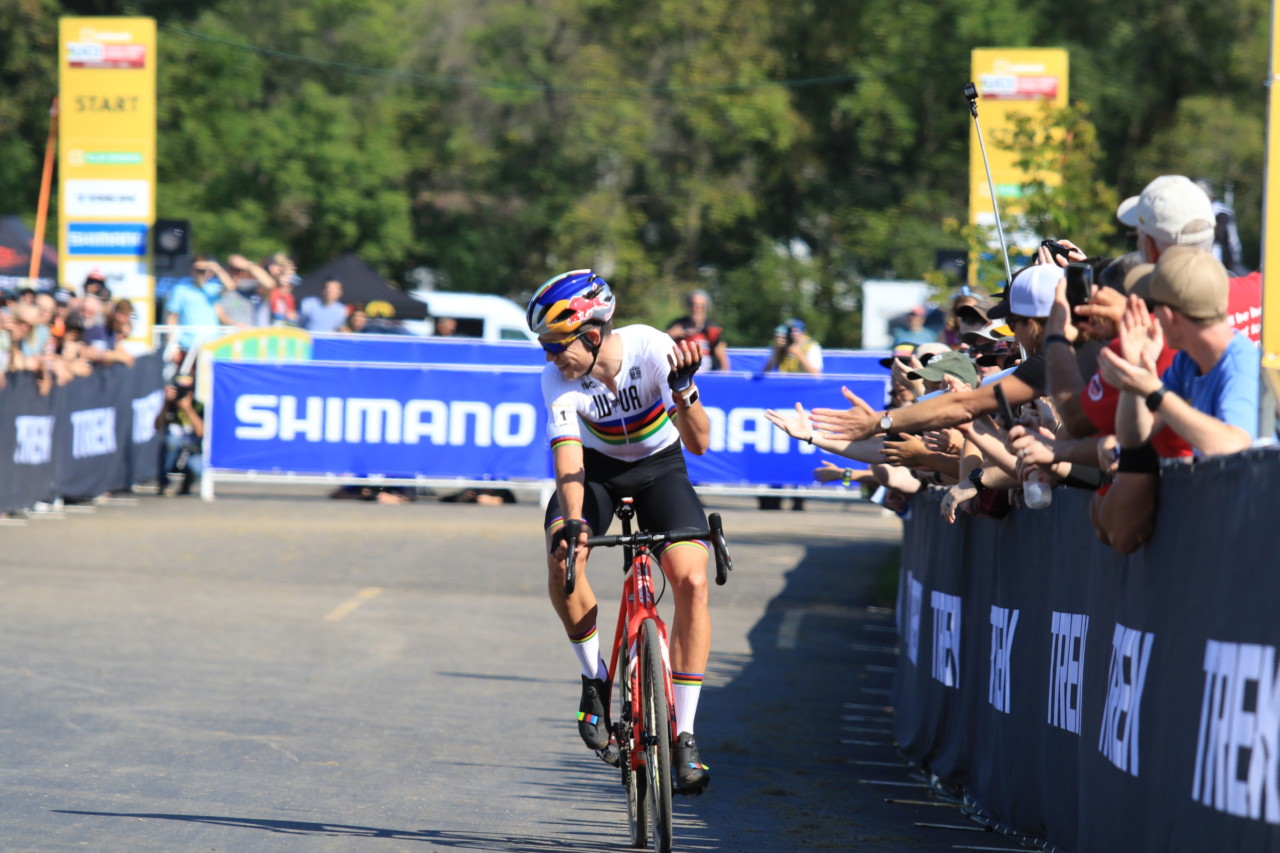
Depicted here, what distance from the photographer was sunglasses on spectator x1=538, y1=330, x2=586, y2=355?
720cm

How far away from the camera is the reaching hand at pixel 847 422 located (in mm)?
7012

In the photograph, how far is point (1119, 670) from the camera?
563cm

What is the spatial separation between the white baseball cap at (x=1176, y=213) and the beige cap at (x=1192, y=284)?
638mm

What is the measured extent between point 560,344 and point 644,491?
78 centimetres

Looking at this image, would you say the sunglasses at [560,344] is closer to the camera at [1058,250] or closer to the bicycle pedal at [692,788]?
the bicycle pedal at [692,788]

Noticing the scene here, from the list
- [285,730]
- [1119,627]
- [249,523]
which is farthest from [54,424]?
[1119,627]

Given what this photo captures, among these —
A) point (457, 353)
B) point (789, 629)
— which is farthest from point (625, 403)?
point (457, 353)

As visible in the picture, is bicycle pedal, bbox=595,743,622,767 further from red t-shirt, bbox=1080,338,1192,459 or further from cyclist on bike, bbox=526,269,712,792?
red t-shirt, bbox=1080,338,1192,459

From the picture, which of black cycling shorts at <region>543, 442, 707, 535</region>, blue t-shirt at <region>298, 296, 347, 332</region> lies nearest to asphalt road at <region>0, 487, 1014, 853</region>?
black cycling shorts at <region>543, 442, 707, 535</region>

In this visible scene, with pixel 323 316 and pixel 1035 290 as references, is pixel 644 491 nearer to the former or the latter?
pixel 1035 290

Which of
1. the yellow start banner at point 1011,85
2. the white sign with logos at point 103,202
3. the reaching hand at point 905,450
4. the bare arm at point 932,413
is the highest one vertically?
the yellow start banner at point 1011,85

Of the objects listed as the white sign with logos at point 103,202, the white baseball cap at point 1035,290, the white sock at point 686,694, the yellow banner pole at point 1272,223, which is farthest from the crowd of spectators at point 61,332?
the white baseball cap at point 1035,290

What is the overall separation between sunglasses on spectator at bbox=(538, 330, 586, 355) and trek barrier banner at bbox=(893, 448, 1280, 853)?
6.15 ft

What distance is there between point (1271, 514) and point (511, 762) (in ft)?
17.0
